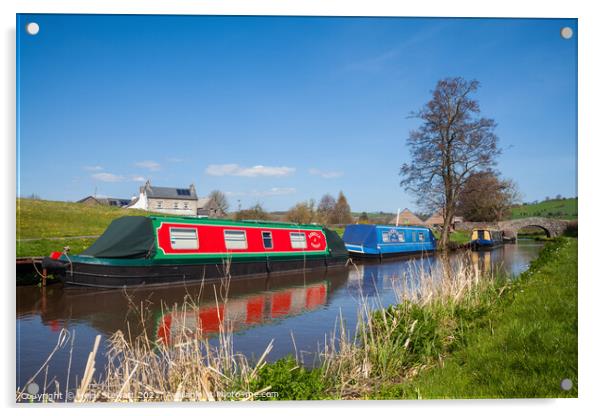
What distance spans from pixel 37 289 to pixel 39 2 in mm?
6700

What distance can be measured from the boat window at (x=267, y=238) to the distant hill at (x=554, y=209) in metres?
7.74

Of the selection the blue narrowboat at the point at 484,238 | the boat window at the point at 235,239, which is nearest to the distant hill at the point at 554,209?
the blue narrowboat at the point at 484,238

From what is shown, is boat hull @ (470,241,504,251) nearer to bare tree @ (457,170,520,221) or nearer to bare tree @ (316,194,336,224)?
bare tree @ (457,170,520,221)

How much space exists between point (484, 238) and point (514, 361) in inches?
246

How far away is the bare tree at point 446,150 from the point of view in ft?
18.8

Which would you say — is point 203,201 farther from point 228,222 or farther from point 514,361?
point 514,361

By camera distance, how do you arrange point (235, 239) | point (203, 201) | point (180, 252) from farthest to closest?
point (203, 201) < point (235, 239) < point (180, 252)

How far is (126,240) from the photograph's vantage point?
9.80 metres

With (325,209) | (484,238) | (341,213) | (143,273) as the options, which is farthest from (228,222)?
(484,238)

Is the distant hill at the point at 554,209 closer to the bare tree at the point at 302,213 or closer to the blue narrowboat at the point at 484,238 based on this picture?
the blue narrowboat at the point at 484,238

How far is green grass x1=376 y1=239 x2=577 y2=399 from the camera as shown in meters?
3.40

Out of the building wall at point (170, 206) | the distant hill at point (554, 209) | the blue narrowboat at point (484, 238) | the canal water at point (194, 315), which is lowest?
the canal water at point (194, 315)
